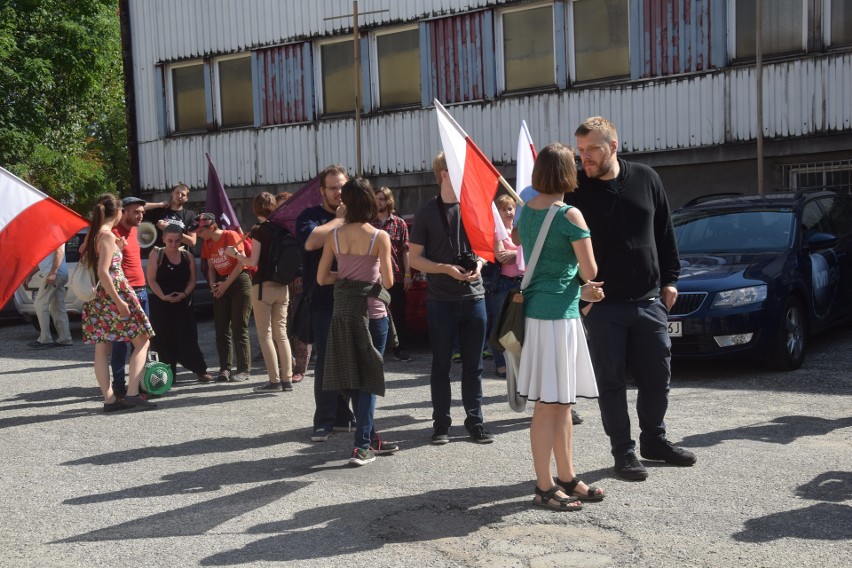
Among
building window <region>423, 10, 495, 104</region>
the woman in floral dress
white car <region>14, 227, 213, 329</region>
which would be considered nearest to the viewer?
the woman in floral dress

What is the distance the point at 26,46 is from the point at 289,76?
13.0 m

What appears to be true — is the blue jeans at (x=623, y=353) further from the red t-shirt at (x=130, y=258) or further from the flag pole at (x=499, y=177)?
the red t-shirt at (x=130, y=258)

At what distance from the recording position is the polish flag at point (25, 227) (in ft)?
27.3

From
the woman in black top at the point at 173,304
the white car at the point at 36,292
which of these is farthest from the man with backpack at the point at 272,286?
the white car at the point at 36,292

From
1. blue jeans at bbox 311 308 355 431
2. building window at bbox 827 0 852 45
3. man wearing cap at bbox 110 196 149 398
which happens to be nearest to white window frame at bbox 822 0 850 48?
building window at bbox 827 0 852 45

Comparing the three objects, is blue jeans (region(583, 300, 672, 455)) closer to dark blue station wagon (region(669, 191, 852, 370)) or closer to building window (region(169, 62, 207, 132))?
dark blue station wagon (region(669, 191, 852, 370))

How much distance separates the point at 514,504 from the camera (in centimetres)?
582

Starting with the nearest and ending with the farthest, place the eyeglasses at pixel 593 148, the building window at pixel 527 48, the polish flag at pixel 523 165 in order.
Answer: the eyeglasses at pixel 593 148
the polish flag at pixel 523 165
the building window at pixel 527 48

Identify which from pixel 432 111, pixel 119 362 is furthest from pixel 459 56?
pixel 119 362

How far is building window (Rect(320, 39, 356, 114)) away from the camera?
19.6 m

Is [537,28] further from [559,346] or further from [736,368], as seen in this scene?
[559,346]

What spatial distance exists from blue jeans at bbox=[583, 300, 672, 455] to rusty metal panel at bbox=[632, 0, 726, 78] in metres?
10.1

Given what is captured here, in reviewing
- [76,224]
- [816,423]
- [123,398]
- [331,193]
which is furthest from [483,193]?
[123,398]

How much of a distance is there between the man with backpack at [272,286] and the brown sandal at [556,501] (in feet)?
15.8
